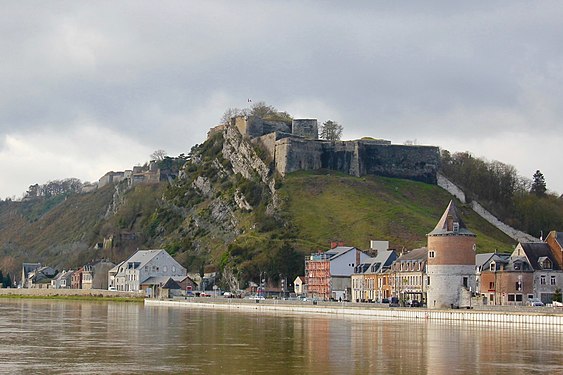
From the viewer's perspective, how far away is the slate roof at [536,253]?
227 ft

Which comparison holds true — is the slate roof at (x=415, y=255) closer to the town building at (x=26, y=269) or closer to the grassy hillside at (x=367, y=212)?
the grassy hillside at (x=367, y=212)

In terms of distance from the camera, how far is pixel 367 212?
107750 mm

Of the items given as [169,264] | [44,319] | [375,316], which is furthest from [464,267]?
[169,264]

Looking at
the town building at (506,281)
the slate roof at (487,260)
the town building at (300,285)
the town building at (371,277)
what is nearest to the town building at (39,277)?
the town building at (300,285)

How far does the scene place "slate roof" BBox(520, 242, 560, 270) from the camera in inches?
2719

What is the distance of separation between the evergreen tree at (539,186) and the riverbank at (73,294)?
56.4 meters

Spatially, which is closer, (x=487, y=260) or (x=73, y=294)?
(x=487, y=260)

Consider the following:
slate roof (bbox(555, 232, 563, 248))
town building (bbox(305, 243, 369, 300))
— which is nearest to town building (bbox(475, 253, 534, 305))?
slate roof (bbox(555, 232, 563, 248))

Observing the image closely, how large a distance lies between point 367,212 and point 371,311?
4004 centimetres

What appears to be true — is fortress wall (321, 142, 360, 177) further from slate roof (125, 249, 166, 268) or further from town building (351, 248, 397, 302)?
town building (351, 248, 397, 302)

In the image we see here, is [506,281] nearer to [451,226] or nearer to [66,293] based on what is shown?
[451,226]

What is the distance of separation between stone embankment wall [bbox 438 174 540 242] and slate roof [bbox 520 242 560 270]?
31603mm

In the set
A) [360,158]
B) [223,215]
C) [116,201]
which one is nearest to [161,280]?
[223,215]

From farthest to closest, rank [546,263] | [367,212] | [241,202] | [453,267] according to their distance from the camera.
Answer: [241,202], [367,212], [546,263], [453,267]
